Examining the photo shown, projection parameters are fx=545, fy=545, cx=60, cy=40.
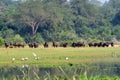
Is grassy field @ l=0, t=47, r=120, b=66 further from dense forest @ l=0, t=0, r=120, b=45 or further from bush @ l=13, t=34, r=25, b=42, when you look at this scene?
dense forest @ l=0, t=0, r=120, b=45

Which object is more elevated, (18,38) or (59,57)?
(59,57)

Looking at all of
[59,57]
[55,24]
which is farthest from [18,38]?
[59,57]

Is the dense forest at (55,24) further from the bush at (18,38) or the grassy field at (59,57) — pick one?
the grassy field at (59,57)

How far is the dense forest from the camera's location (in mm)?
56969

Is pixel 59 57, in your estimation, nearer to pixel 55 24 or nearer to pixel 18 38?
pixel 18 38

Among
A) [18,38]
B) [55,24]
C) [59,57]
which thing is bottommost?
[18,38]

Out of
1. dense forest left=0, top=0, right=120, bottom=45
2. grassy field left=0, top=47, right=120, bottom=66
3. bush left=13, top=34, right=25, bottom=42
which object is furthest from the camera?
dense forest left=0, top=0, right=120, bottom=45

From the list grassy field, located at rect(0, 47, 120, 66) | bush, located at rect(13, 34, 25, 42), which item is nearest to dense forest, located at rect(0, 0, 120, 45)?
bush, located at rect(13, 34, 25, 42)

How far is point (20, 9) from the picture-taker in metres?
60.9

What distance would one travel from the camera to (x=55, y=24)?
58500mm

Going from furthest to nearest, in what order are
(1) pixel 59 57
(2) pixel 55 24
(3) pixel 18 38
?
(2) pixel 55 24 < (3) pixel 18 38 < (1) pixel 59 57

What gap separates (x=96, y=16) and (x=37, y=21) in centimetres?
855

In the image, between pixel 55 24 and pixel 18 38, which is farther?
pixel 55 24

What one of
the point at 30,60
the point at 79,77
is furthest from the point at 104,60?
the point at 79,77
